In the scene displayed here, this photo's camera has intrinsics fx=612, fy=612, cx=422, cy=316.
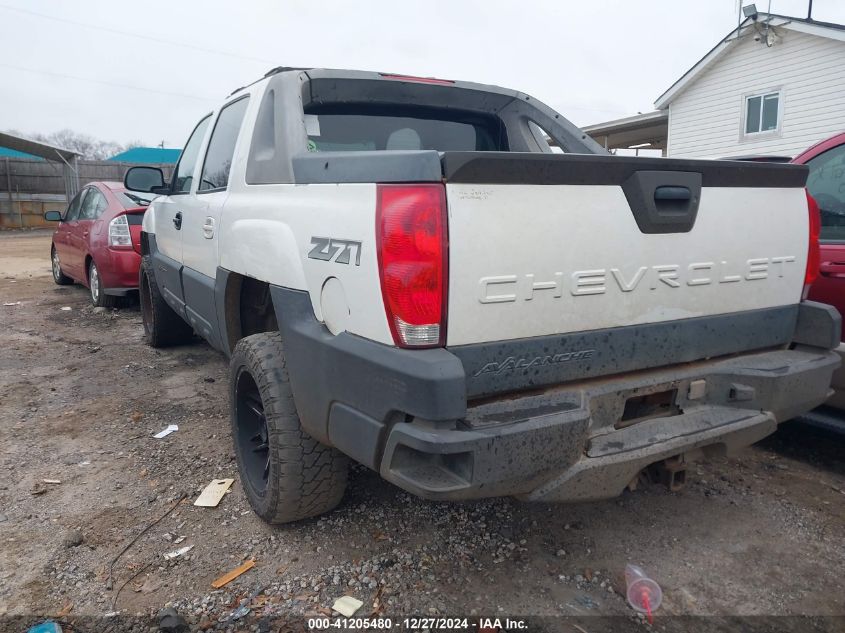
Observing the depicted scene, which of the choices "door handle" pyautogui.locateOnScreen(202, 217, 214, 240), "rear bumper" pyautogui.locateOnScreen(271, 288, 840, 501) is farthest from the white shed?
"door handle" pyautogui.locateOnScreen(202, 217, 214, 240)

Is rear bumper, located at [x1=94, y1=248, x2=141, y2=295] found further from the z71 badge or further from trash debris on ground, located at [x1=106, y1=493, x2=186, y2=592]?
the z71 badge

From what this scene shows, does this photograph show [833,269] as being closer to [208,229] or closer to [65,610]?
[208,229]

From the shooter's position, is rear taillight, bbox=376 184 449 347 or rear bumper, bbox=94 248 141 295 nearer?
rear taillight, bbox=376 184 449 347

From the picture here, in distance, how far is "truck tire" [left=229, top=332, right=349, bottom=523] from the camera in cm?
247

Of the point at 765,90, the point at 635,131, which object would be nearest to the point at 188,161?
the point at 765,90

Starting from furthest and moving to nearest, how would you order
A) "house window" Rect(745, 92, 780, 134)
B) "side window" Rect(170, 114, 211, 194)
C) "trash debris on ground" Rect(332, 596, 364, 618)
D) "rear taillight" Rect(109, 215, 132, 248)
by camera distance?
1. "house window" Rect(745, 92, 780, 134)
2. "rear taillight" Rect(109, 215, 132, 248)
3. "side window" Rect(170, 114, 211, 194)
4. "trash debris on ground" Rect(332, 596, 364, 618)

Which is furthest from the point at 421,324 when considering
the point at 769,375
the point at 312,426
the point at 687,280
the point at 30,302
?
the point at 30,302

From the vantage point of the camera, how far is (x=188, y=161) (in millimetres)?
4500

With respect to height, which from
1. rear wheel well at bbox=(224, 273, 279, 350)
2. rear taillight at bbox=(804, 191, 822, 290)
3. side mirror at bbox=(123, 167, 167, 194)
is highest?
side mirror at bbox=(123, 167, 167, 194)

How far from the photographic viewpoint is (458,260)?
1.83 meters

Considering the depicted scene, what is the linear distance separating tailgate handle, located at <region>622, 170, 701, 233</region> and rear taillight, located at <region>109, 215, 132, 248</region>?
20.0 feet

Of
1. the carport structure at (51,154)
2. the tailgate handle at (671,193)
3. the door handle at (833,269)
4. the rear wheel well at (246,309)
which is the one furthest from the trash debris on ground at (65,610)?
the carport structure at (51,154)

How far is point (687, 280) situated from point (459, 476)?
1157 mm

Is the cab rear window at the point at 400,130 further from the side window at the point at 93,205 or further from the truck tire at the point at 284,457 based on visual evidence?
the side window at the point at 93,205
